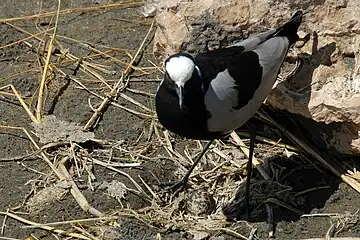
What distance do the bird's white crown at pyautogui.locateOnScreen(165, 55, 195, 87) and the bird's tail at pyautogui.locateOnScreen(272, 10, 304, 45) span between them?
27.0 inches

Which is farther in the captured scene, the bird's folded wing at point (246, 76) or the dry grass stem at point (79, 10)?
the dry grass stem at point (79, 10)

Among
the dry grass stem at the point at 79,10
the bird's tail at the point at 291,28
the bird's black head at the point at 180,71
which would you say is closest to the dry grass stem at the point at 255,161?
the bird's tail at the point at 291,28

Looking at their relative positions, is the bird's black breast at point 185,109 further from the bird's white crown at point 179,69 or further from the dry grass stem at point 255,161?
the dry grass stem at point 255,161

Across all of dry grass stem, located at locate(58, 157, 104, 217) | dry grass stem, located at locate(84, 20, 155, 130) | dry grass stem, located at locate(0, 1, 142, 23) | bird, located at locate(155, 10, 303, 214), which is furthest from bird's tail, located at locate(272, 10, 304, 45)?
dry grass stem, located at locate(0, 1, 142, 23)

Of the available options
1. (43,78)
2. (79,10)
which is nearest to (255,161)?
(43,78)

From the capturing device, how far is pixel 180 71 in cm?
362

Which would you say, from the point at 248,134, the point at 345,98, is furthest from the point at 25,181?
the point at 345,98

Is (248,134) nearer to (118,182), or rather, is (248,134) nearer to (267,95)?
(267,95)

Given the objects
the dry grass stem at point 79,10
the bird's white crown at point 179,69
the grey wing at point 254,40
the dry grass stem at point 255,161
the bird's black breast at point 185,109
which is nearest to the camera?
the bird's white crown at point 179,69

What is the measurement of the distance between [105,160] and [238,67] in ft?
2.97

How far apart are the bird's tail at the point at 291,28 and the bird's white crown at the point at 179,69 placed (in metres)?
0.68

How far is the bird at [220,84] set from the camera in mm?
3723

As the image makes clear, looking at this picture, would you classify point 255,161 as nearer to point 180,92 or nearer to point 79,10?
point 180,92

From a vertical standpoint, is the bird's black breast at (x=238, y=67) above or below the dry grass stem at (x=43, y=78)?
above
